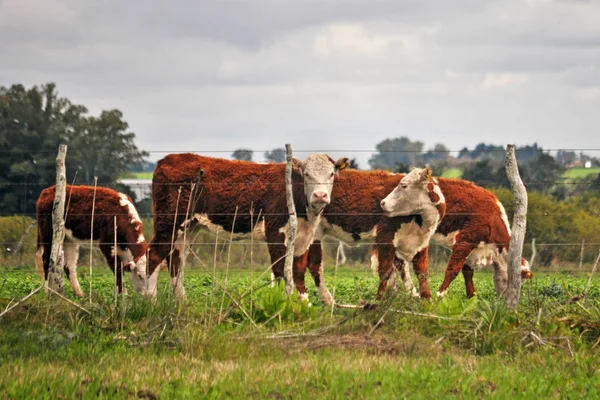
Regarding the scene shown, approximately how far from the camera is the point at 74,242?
20.3m

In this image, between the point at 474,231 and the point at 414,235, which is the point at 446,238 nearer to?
the point at 474,231

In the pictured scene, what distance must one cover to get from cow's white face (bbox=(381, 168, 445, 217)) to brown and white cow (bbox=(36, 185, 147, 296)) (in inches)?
196

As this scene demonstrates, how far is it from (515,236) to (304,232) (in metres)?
4.56

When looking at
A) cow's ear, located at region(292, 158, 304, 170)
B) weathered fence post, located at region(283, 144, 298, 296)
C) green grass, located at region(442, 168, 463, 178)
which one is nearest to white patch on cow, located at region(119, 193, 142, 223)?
cow's ear, located at region(292, 158, 304, 170)

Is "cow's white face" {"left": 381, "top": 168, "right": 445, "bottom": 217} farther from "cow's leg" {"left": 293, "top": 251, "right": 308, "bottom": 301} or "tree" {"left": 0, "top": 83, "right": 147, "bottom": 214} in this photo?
"tree" {"left": 0, "top": 83, "right": 147, "bottom": 214}

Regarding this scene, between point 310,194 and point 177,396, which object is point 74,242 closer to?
point 310,194

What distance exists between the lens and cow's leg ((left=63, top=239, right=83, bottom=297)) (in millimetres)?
19481

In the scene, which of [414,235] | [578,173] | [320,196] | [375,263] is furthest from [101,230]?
[578,173]

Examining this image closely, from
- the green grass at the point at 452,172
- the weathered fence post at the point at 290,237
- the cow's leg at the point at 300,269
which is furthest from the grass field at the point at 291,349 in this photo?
the green grass at the point at 452,172

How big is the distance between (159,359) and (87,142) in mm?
40283

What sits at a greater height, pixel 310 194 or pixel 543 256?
pixel 310 194

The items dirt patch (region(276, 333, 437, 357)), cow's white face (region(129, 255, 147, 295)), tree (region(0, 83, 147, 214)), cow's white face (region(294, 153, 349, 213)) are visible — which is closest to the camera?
dirt patch (region(276, 333, 437, 357))

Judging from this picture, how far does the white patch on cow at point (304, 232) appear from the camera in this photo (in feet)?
55.0

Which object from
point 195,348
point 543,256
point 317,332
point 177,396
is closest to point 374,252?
point 317,332
